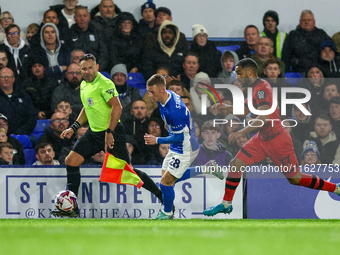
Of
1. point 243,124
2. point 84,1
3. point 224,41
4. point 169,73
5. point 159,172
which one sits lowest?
point 159,172

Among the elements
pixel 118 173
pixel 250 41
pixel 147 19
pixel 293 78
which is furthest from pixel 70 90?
pixel 293 78

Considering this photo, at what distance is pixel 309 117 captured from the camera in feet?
28.0

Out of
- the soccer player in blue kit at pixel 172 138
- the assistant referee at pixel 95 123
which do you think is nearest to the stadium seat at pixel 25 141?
the assistant referee at pixel 95 123

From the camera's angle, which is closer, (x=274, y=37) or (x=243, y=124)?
(x=243, y=124)

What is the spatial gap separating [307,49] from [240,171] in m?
3.40

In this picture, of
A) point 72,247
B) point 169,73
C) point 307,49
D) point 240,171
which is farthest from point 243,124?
point 72,247

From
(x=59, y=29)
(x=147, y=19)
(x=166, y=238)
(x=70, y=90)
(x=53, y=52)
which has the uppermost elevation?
(x=147, y=19)

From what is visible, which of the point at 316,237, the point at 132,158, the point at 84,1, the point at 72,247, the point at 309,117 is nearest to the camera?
the point at 72,247

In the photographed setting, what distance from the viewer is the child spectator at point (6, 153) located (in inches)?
303

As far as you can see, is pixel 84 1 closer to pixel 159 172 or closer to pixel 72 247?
pixel 159 172

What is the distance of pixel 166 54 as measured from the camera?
29.3 feet

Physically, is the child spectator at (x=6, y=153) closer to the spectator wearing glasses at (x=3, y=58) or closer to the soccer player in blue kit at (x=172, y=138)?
the spectator wearing glasses at (x=3, y=58)

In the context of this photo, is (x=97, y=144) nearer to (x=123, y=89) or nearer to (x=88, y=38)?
(x=123, y=89)

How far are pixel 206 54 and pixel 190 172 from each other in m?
2.62
